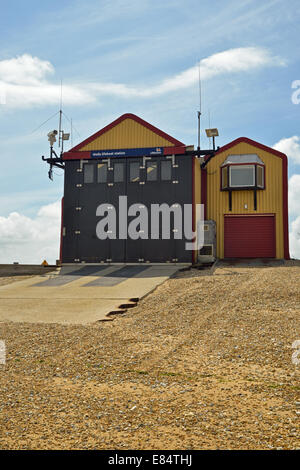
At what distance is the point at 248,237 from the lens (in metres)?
25.6

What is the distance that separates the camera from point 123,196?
932 inches

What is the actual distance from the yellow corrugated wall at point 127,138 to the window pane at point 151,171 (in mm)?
1174

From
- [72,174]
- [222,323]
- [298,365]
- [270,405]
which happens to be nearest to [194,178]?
[72,174]

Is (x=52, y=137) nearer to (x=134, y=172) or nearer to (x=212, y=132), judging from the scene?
(x=134, y=172)

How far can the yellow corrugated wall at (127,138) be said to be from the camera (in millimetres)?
24078

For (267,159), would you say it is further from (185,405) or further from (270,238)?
(185,405)

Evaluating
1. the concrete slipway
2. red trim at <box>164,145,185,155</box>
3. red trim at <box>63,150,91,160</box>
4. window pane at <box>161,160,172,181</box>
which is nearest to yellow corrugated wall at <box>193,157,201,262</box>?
red trim at <box>164,145,185,155</box>

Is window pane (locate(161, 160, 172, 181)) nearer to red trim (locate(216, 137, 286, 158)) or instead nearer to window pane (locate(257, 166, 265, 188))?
red trim (locate(216, 137, 286, 158))

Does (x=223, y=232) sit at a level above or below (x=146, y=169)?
below

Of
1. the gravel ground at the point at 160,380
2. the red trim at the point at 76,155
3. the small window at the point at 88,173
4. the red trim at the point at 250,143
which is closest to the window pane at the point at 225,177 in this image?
the red trim at the point at 250,143

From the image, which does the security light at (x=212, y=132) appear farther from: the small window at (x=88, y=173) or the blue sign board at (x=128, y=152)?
the small window at (x=88, y=173)

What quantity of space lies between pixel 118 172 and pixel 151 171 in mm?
1948

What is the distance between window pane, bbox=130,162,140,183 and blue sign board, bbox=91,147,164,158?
576 millimetres

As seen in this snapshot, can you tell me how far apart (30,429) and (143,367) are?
2.60 metres
